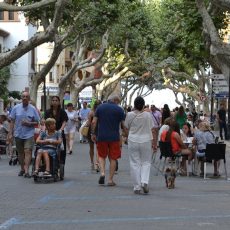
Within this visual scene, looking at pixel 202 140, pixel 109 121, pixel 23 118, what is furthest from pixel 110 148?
pixel 202 140

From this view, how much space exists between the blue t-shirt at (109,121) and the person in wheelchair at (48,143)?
3.58 feet

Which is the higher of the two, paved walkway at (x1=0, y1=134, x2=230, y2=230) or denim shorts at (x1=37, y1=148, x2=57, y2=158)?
Result: denim shorts at (x1=37, y1=148, x2=57, y2=158)

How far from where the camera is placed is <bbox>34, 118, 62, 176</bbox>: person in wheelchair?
14.5m

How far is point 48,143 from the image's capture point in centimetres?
1462

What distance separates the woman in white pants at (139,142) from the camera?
12938 millimetres

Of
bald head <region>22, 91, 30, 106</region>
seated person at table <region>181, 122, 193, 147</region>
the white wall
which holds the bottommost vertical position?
seated person at table <region>181, 122, 193, 147</region>

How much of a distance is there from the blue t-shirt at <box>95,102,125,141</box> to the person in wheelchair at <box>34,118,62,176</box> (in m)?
1.09

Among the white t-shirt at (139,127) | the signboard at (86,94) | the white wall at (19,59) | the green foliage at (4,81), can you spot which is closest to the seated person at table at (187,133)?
the white t-shirt at (139,127)

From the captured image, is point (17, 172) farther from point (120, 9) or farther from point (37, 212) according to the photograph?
point (120, 9)

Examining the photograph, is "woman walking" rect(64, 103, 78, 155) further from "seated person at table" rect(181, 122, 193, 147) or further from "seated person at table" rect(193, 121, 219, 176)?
"seated person at table" rect(193, 121, 219, 176)

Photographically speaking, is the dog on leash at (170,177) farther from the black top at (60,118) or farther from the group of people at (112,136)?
the black top at (60,118)

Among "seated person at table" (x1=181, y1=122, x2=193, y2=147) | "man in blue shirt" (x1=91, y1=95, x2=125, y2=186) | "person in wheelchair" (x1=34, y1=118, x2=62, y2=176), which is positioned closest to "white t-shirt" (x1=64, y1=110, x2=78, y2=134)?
"seated person at table" (x1=181, y1=122, x2=193, y2=147)

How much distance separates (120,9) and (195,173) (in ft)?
59.8

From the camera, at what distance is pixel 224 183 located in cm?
1495
